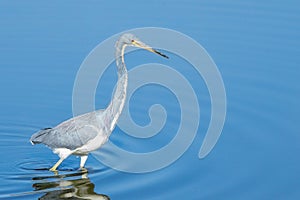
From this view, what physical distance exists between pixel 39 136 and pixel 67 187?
0.84 metres

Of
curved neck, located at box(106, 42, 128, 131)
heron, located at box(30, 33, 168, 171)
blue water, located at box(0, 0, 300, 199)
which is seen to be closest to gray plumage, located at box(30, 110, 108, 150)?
heron, located at box(30, 33, 168, 171)

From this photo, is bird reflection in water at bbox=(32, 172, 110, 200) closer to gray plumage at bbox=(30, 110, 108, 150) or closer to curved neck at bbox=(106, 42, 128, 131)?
gray plumage at bbox=(30, 110, 108, 150)

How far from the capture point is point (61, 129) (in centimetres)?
940

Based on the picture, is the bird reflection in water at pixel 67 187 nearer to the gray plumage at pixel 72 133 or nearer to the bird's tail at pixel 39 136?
the gray plumage at pixel 72 133

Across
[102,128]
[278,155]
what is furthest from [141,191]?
[278,155]

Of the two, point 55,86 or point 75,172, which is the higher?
point 55,86

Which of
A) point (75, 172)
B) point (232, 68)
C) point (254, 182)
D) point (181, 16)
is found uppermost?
point (181, 16)

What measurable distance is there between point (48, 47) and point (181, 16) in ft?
8.41

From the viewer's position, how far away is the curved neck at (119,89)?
910 centimetres

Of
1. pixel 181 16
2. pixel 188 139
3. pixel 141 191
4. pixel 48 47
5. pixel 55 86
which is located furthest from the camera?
pixel 181 16

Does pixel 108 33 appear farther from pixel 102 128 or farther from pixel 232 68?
pixel 102 128

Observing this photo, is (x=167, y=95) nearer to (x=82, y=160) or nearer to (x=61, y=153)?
(x=82, y=160)

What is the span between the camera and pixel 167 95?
11.4 metres

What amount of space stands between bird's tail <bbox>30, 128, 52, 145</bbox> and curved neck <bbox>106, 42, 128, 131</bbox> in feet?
2.69
